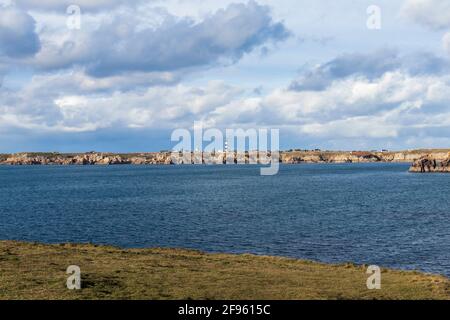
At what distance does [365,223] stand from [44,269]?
57932mm

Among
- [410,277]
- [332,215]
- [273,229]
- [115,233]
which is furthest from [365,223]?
[410,277]

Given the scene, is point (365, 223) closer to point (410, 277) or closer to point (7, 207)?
point (410, 277)

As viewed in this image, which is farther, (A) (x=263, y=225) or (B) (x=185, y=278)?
(A) (x=263, y=225)

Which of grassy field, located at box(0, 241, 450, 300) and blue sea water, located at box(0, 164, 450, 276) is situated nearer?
grassy field, located at box(0, 241, 450, 300)

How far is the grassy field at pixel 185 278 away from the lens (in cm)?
2620

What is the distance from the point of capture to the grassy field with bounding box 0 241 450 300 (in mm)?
26203

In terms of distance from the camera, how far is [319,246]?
57.9 meters

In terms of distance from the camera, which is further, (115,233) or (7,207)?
(7,207)

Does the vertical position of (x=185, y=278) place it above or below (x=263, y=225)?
above

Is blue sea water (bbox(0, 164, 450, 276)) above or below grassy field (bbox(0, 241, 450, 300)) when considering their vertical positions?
below

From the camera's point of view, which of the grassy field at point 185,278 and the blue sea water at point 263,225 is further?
the blue sea water at point 263,225

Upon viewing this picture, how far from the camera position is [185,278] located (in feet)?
101

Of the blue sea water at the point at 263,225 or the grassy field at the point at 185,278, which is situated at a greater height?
the grassy field at the point at 185,278
